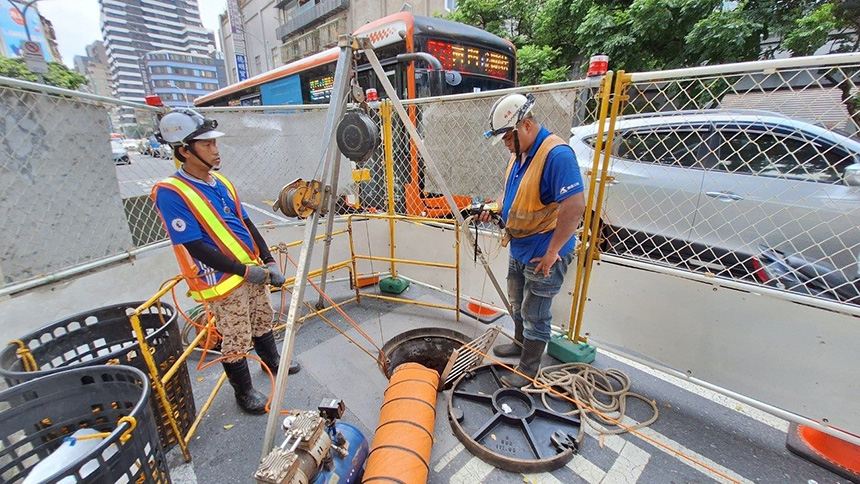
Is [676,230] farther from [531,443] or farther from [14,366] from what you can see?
[14,366]

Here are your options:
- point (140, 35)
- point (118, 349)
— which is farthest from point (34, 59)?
point (140, 35)

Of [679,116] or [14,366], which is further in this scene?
[679,116]

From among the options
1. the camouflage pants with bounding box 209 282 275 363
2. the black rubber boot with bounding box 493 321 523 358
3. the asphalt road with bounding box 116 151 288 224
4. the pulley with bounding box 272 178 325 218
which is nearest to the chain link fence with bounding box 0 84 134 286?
the asphalt road with bounding box 116 151 288 224

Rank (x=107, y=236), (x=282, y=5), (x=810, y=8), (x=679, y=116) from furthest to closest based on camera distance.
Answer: (x=282, y=5) → (x=810, y=8) → (x=679, y=116) → (x=107, y=236)

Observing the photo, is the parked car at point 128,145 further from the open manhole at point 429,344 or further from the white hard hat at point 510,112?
the white hard hat at point 510,112

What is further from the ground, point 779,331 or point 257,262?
point 257,262

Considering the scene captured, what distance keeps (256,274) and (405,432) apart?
3.97ft

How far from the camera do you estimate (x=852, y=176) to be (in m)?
2.47

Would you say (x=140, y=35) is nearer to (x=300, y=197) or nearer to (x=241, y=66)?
(x=241, y=66)

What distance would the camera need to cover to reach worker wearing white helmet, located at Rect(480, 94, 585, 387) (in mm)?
1924

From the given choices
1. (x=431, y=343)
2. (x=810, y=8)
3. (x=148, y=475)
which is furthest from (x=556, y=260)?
(x=810, y=8)

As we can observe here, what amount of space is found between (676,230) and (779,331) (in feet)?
6.25

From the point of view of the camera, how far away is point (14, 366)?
61.3 inches

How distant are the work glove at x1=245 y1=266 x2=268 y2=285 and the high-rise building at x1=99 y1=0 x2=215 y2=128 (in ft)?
328
